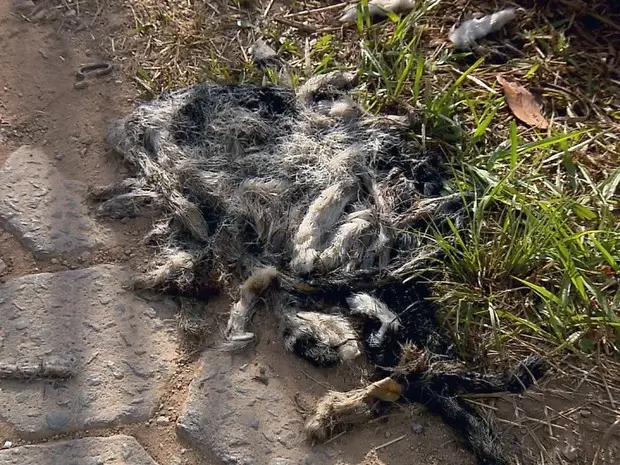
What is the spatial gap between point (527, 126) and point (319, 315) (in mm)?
890

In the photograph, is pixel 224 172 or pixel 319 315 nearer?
pixel 319 315

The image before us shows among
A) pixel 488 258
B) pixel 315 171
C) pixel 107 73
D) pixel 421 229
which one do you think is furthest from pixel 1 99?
pixel 488 258

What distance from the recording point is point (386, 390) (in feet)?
5.87

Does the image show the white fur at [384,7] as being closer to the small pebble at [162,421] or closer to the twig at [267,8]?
the twig at [267,8]

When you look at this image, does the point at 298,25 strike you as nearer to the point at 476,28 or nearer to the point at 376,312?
the point at 476,28

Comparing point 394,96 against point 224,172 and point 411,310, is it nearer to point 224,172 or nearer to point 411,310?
point 224,172

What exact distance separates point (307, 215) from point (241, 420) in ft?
1.87

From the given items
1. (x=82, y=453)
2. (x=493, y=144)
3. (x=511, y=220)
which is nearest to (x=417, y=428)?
(x=511, y=220)

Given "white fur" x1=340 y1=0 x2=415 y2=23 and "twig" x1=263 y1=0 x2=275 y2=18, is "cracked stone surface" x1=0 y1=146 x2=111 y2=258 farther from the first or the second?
"white fur" x1=340 y1=0 x2=415 y2=23

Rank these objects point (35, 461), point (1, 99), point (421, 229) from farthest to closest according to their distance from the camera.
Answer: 1. point (1, 99)
2. point (421, 229)
3. point (35, 461)

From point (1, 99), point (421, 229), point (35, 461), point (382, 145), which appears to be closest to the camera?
point (35, 461)

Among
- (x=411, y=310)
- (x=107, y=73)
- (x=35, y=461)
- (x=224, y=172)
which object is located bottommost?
(x=411, y=310)

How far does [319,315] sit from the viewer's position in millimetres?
1919

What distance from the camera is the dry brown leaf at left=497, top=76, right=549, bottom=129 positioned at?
2321 mm
